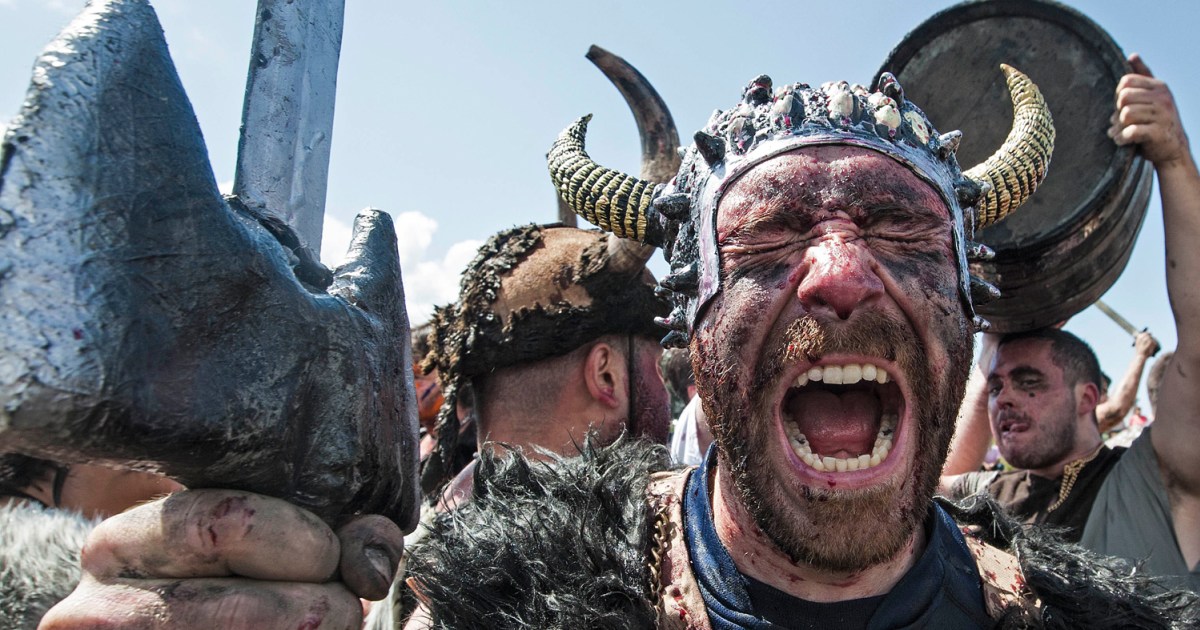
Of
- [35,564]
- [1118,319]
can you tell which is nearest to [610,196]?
[35,564]

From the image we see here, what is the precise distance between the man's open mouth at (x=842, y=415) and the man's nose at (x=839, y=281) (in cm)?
14

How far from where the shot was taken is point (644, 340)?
337 cm

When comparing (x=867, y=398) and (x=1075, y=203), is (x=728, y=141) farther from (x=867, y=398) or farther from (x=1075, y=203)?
(x=1075, y=203)

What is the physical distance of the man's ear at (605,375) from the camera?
3.26 meters

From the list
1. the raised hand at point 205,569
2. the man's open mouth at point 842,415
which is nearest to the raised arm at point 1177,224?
the man's open mouth at point 842,415

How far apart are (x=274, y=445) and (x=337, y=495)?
5.8 inches

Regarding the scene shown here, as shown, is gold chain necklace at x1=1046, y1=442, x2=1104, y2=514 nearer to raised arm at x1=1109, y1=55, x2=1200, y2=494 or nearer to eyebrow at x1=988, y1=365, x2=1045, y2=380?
eyebrow at x1=988, y1=365, x2=1045, y2=380

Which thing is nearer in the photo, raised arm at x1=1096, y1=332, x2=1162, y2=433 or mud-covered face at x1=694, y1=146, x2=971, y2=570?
mud-covered face at x1=694, y1=146, x2=971, y2=570

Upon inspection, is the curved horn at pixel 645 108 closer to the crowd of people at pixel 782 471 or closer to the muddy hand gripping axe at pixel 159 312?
the crowd of people at pixel 782 471

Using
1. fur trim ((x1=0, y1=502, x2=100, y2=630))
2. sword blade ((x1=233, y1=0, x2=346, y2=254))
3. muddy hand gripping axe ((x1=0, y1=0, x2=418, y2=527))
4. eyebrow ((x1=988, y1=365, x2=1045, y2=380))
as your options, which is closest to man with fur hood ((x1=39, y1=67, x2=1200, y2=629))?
muddy hand gripping axe ((x1=0, y1=0, x2=418, y2=527))

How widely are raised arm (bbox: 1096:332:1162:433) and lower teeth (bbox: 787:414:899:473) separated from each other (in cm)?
607

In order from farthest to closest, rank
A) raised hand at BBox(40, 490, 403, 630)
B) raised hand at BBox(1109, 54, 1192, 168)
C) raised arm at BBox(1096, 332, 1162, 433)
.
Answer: raised arm at BBox(1096, 332, 1162, 433)
raised hand at BBox(1109, 54, 1192, 168)
raised hand at BBox(40, 490, 403, 630)

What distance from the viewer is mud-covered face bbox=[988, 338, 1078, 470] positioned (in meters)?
3.91

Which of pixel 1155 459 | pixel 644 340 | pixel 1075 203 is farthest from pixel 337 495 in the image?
pixel 1155 459
